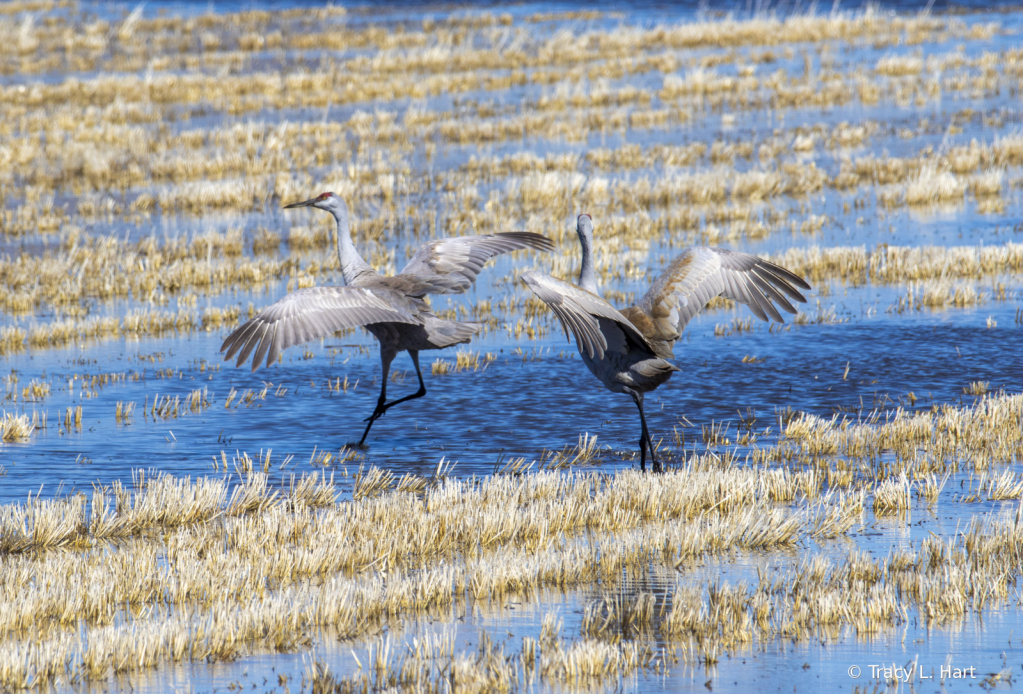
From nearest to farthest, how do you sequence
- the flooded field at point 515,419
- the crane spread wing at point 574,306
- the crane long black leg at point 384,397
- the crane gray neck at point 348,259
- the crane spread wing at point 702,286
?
1. the flooded field at point 515,419
2. the crane spread wing at point 574,306
3. the crane spread wing at point 702,286
4. the crane gray neck at point 348,259
5. the crane long black leg at point 384,397

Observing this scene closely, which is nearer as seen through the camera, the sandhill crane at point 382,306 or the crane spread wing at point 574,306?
the crane spread wing at point 574,306

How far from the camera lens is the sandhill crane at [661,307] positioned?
26.5 feet

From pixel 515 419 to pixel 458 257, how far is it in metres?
1.37

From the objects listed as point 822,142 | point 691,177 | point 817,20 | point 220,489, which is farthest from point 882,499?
point 817,20

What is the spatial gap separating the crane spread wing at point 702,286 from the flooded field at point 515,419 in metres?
0.96

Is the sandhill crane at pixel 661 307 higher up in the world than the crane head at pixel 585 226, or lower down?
lower down

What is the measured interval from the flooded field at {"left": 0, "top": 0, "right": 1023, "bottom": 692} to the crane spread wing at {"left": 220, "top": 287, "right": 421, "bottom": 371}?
0.89 metres

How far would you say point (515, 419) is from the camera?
32.1 feet

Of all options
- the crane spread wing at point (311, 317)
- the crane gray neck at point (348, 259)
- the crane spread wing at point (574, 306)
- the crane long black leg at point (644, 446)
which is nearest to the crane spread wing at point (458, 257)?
Answer: the crane gray neck at point (348, 259)

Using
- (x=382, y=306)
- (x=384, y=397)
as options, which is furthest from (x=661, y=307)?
(x=384, y=397)

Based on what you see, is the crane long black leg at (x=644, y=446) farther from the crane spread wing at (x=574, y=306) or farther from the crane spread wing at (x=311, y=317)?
the crane spread wing at (x=311, y=317)

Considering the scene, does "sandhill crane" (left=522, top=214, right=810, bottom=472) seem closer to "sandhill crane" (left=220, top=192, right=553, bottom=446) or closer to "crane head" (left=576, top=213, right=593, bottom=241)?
"crane head" (left=576, top=213, right=593, bottom=241)

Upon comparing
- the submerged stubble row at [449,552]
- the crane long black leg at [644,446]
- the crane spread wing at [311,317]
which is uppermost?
the crane spread wing at [311,317]

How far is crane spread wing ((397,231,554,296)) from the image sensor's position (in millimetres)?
9156
